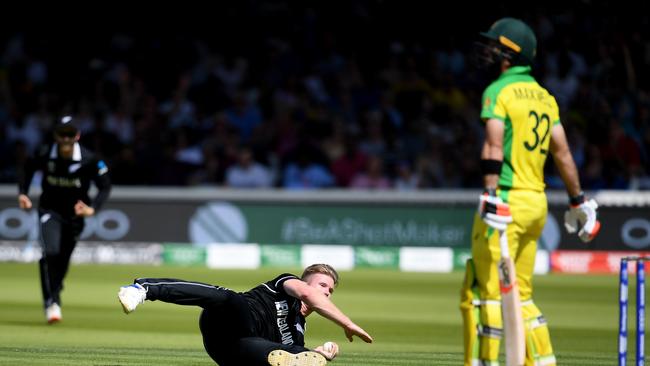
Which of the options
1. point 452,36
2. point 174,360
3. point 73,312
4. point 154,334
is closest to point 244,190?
point 452,36

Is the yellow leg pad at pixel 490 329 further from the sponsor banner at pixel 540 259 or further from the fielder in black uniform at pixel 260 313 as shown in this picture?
the sponsor banner at pixel 540 259

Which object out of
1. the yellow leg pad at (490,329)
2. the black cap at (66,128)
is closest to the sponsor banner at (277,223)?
the black cap at (66,128)

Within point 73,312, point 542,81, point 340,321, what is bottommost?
point 73,312

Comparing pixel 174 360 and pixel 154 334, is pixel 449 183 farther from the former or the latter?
pixel 174 360

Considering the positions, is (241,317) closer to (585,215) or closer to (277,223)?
(585,215)

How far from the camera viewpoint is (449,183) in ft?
53.4

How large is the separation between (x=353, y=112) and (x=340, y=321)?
11.7 metres

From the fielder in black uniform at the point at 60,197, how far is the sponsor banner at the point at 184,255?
17.8ft

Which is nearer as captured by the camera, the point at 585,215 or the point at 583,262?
the point at 585,215

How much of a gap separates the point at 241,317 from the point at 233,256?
9.47m

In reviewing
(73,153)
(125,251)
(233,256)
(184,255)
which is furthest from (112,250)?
(73,153)

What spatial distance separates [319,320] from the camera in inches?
425

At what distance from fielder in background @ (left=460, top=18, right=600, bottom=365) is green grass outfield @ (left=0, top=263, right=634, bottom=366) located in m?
2.15

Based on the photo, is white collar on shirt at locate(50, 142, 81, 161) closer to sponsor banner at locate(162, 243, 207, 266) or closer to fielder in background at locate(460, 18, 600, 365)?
fielder in background at locate(460, 18, 600, 365)
